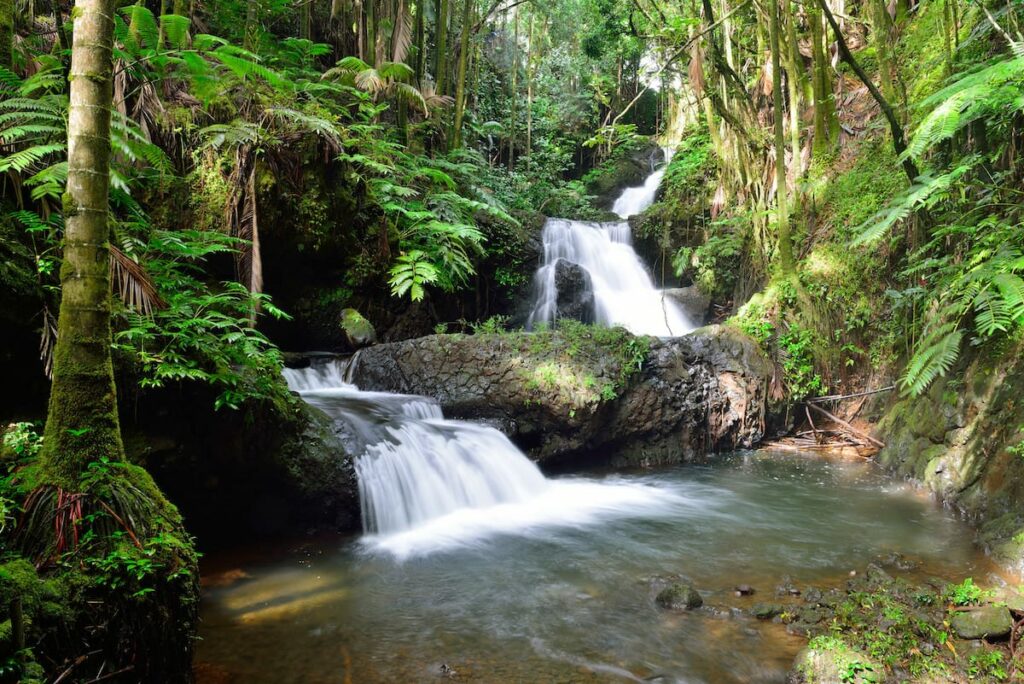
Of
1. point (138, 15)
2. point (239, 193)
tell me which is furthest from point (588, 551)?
point (239, 193)

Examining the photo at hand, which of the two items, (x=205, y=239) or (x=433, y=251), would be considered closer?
(x=205, y=239)

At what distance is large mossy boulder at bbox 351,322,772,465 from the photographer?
8273 mm

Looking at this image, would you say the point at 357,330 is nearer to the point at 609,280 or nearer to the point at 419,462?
the point at 419,462

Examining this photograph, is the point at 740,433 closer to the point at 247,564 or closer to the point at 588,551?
the point at 588,551

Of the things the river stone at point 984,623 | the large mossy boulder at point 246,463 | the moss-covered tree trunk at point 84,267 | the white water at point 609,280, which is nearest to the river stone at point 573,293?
the white water at point 609,280

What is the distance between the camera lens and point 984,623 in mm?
3562

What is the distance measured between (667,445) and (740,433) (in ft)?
4.16

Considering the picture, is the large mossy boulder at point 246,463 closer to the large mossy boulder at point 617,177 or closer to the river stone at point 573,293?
the river stone at point 573,293

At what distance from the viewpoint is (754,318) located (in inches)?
384

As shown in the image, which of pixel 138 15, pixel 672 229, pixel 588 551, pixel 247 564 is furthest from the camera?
pixel 672 229

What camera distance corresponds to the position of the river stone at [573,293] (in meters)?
12.3

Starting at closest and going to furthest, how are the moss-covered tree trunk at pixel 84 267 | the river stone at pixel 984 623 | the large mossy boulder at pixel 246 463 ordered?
the moss-covered tree trunk at pixel 84 267
the river stone at pixel 984 623
the large mossy boulder at pixel 246 463

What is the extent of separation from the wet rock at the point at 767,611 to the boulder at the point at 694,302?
8.77 m

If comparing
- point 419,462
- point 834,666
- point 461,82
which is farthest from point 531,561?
point 461,82
